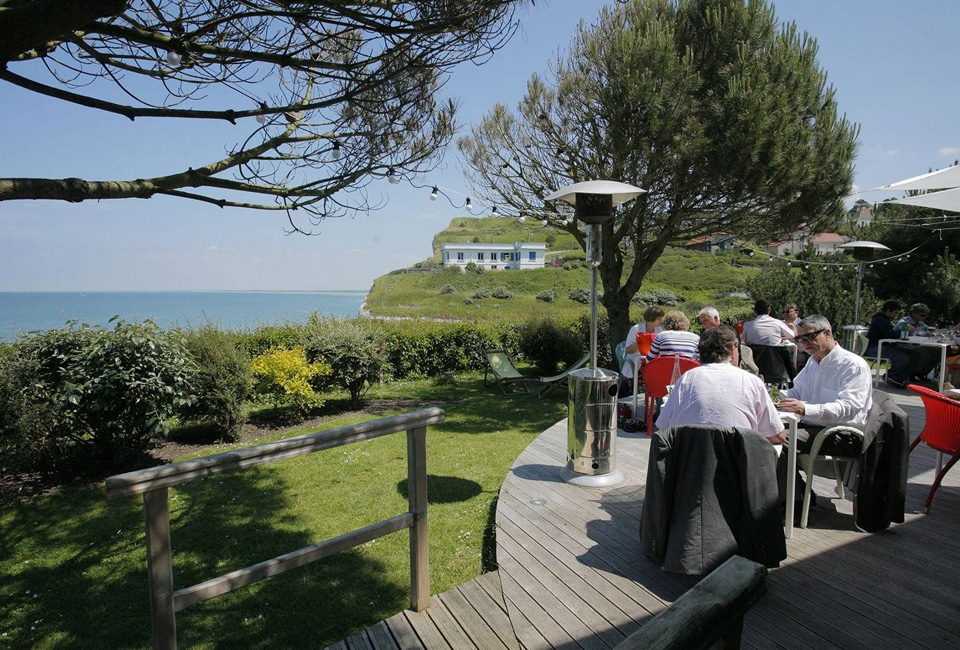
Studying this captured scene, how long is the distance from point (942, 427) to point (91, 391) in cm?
727

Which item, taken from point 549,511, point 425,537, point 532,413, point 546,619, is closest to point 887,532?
point 549,511

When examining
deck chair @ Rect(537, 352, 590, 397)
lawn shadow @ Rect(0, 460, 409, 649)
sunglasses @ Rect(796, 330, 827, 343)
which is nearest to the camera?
lawn shadow @ Rect(0, 460, 409, 649)

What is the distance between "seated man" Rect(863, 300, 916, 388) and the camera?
8000mm

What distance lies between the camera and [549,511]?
3.81 meters

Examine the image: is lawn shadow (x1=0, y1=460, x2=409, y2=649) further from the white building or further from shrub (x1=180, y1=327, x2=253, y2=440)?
the white building

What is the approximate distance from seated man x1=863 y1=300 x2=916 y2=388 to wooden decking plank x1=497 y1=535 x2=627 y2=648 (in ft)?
24.9

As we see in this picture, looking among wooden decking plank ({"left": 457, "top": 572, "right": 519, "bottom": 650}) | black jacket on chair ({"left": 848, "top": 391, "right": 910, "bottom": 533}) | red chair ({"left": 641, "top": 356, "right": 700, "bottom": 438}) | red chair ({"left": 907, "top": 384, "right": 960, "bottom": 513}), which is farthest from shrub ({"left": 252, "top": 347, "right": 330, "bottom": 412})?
red chair ({"left": 907, "top": 384, "right": 960, "bottom": 513})

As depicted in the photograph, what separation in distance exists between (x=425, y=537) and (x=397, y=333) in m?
8.80

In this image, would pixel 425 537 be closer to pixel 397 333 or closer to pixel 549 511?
pixel 549 511

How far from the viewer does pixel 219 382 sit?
279 inches

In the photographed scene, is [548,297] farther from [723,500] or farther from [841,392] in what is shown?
[723,500]

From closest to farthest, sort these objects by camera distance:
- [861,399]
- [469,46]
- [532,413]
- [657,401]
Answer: [861,399] < [469,46] < [657,401] < [532,413]

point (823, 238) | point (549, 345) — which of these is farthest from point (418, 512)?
point (823, 238)

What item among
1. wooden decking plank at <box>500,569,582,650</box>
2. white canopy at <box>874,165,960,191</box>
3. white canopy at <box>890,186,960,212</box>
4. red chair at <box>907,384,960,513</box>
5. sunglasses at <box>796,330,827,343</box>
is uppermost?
white canopy at <box>874,165,960,191</box>
